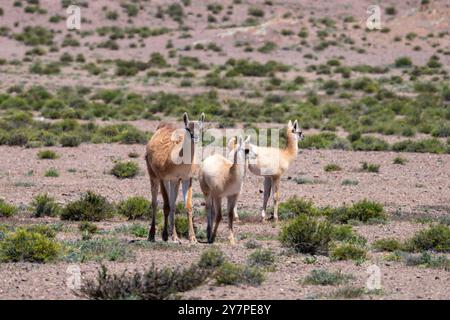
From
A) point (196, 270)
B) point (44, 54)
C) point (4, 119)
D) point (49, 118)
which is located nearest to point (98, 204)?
point (196, 270)

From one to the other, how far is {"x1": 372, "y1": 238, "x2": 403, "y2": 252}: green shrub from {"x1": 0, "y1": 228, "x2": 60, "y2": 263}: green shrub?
439cm

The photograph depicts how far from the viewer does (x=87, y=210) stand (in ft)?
49.3

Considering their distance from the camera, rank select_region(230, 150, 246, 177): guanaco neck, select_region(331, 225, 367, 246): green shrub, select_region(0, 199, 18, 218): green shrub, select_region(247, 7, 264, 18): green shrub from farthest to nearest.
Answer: select_region(247, 7, 264, 18): green shrub → select_region(0, 199, 18, 218): green shrub → select_region(331, 225, 367, 246): green shrub → select_region(230, 150, 246, 177): guanaco neck

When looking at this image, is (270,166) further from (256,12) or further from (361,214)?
(256,12)

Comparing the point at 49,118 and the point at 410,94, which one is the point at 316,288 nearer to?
the point at 49,118

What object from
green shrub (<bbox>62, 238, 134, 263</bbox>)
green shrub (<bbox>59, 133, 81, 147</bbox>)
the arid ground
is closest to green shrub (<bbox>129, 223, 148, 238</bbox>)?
the arid ground

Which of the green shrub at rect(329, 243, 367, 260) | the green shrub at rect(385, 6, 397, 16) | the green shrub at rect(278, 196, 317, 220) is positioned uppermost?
the green shrub at rect(385, 6, 397, 16)

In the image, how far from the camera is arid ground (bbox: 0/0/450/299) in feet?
37.8

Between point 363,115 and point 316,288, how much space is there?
25405 millimetres

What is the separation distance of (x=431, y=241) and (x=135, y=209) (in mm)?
5040

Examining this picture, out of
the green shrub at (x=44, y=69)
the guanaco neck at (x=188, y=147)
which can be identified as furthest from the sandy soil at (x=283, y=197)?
the green shrub at (x=44, y=69)

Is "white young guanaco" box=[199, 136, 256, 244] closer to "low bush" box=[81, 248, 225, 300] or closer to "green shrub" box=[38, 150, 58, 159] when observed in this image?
"low bush" box=[81, 248, 225, 300]

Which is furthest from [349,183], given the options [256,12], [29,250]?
[256,12]

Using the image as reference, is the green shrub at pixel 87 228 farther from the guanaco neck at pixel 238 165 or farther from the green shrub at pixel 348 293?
the green shrub at pixel 348 293
